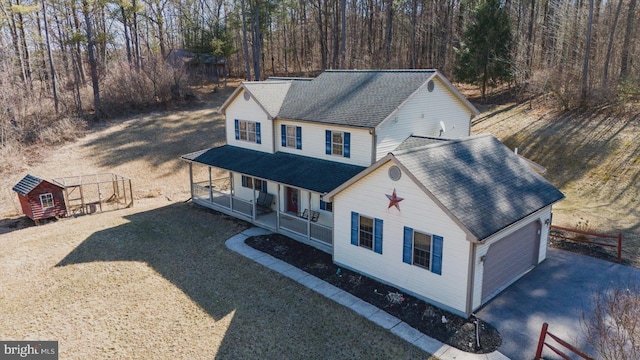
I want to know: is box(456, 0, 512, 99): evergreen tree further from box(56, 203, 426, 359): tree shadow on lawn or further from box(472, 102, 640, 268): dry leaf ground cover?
→ box(56, 203, 426, 359): tree shadow on lawn

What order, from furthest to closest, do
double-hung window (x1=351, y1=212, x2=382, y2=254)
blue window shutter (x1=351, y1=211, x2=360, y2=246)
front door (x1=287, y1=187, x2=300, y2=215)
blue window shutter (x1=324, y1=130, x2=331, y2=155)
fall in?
front door (x1=287, y1=187, x2=300, y2=215) → blue window shutter (x1=324, y1=130, x2=331, y2=155) → blue window shutter (x1=351, y1=211, x2=360, y2=246) → double-hung window (x1=351, y1=212, x2=382, y2=254)

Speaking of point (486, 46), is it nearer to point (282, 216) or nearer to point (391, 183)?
point (282, 216)

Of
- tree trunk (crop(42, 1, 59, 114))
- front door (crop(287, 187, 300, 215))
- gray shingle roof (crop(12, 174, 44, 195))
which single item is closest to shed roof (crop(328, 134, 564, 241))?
front door (crop(287, 187, 300, 215))

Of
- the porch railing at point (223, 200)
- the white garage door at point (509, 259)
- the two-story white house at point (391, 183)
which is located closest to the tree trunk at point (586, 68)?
the two-story white house at point (391, 183)

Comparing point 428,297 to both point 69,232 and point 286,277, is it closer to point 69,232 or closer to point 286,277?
point 286,277

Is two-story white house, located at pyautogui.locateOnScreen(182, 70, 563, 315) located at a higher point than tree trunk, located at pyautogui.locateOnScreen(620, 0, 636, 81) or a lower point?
lower

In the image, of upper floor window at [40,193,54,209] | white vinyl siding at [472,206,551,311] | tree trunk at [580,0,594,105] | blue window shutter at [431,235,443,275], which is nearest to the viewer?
white vinyl siding at [472,206,551,311]

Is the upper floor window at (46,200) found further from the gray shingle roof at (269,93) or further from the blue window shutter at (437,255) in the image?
the blue window shutter at (437,255)

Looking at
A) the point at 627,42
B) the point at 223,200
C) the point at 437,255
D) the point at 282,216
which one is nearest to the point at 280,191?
the point at 282,216
